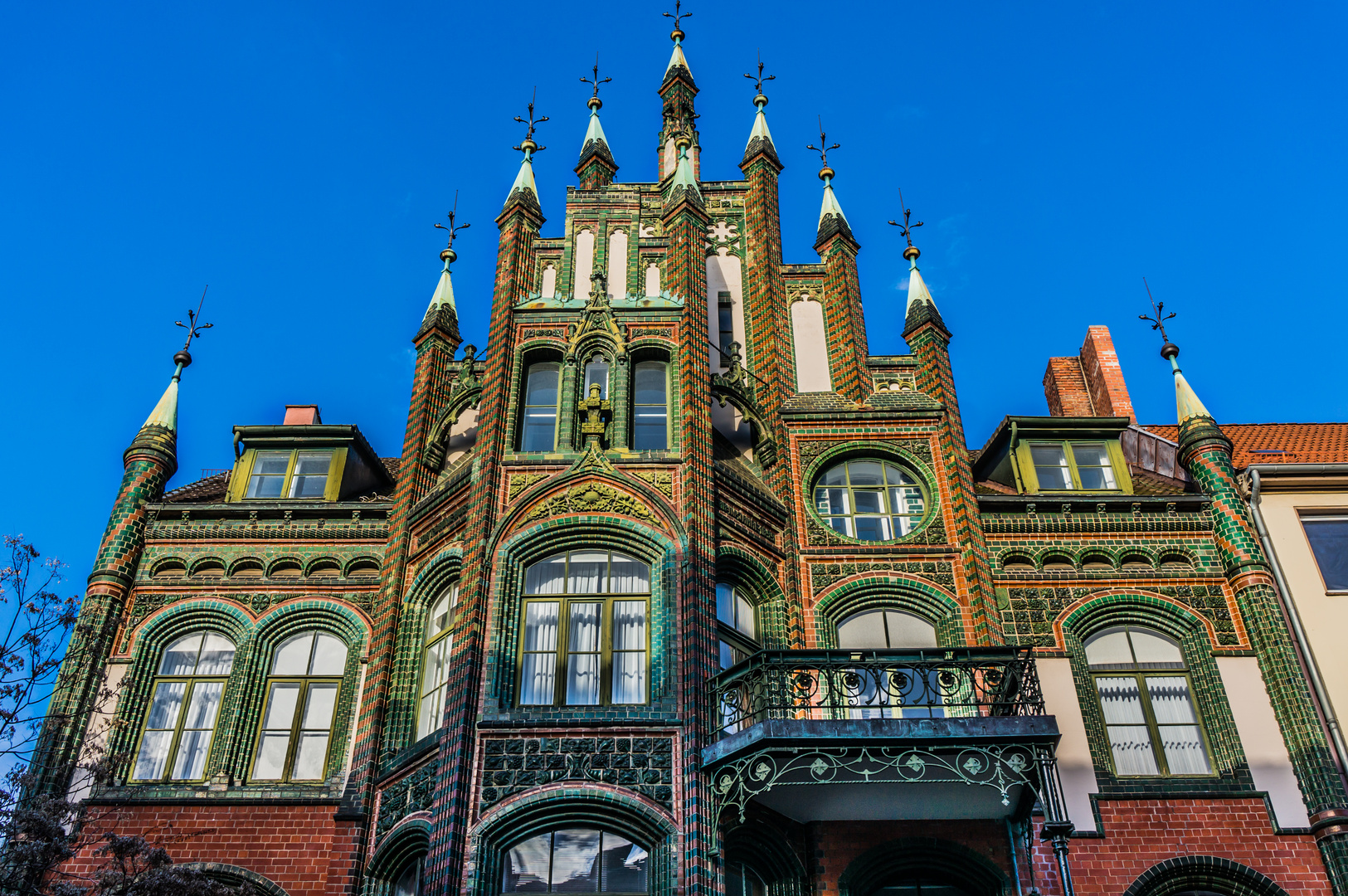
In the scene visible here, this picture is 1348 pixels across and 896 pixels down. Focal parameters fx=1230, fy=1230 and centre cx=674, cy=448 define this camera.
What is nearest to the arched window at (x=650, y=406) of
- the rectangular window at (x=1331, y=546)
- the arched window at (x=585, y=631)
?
the arched window at (x=585, y=631)

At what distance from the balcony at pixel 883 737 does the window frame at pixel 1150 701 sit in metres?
2.26

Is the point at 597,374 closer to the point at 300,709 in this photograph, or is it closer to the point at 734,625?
the point at 734,625

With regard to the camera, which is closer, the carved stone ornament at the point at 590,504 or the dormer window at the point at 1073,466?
the carved stone ornament at the point at 590,504

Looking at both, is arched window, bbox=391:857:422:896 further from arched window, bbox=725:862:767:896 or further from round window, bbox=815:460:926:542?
round window, bbox=815:460:926:542

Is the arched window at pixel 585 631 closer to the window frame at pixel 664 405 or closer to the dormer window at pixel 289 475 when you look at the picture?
Answer: the window frame at pixel 664 405

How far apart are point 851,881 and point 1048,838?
272 centimetres

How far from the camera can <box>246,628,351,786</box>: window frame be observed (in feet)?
62.0

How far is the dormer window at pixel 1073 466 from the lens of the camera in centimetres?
2220

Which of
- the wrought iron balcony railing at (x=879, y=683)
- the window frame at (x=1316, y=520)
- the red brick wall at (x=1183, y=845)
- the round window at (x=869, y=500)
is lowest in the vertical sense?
the red brick wall at (x=1183, y=845)

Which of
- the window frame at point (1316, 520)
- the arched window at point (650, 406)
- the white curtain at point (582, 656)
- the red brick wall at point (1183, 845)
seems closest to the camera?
the white curtain at point (582, 656)

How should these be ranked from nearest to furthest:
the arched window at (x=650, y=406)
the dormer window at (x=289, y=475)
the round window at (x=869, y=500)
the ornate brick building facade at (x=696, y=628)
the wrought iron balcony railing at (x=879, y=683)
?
the wrought iron balcony railing at (x=879, y=683), the ornate brick building facade at (x=696, y=628), the arched window at (x=650, y=406), the round window at (x=869, y=500), the dormer window at (x=289, y=475)

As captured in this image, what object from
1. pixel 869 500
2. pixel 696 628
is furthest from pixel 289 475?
pixel 869 500

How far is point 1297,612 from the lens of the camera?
64.1 ft

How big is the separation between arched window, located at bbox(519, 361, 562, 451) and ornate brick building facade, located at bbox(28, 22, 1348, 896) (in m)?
0.06
